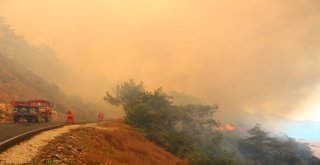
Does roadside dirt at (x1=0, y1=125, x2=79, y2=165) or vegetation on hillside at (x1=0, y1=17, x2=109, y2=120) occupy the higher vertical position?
vegetation on hillside at (x1=0, y1=17, x2=109, y2=120)

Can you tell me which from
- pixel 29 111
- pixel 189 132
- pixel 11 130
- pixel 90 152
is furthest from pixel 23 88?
pixel 90 152

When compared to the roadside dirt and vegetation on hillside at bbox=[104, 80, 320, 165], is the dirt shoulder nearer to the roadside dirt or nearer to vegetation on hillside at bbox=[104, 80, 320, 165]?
the roadside dirt

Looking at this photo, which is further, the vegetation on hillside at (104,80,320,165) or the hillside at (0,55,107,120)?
the hillside at (0,55,107,120)

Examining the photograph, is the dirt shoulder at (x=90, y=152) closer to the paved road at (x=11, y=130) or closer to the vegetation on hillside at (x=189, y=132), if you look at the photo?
the paved road at (x=11, y=130)

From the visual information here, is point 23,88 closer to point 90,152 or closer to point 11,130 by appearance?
point 11,130

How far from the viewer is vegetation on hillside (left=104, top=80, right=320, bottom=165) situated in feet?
126

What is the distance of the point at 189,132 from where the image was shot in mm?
55969

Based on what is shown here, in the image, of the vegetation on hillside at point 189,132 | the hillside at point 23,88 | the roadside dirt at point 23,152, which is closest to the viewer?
the roadside dirt at point 23,152

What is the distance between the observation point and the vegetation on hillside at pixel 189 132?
38.5 m

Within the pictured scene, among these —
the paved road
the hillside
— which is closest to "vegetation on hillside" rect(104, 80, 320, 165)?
the hillside

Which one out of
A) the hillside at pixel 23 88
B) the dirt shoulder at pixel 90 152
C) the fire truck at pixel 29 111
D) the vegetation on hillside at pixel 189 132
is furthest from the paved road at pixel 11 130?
the hillside at pixel 23 88

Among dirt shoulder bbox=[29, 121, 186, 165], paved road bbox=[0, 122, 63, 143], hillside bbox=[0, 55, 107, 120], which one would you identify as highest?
hillside bbox=[0, 55, 107, 120]

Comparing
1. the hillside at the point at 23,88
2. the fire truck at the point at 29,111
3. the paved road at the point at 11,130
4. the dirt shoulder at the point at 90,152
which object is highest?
the hillside at the point at 23,88

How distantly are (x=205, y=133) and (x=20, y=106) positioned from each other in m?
35.3
